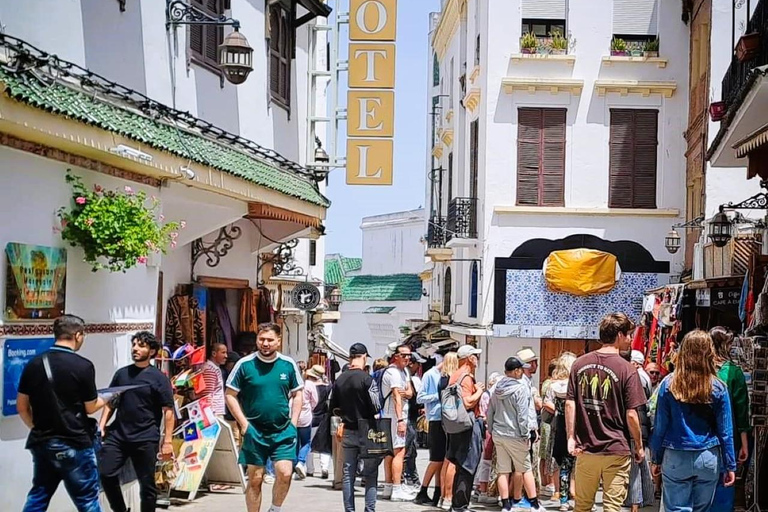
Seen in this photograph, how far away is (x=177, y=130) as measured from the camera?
44.6 ft

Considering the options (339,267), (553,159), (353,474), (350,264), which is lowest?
(353,474)

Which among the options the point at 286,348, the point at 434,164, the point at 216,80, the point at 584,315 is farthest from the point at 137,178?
the point at 434,164

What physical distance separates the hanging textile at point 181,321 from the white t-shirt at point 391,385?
2518 millimetres

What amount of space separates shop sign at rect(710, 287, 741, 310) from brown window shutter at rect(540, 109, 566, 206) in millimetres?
9564

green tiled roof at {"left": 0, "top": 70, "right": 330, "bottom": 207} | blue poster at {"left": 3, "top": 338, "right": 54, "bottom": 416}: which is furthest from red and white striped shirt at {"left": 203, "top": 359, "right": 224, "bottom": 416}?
blue poster at {"left": 3, "top": 338, "right": 54, "bottom": 416}

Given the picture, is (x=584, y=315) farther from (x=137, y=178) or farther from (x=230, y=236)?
(x=137, y=178)

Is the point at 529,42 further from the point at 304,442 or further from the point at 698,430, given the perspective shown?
the point at 698,430

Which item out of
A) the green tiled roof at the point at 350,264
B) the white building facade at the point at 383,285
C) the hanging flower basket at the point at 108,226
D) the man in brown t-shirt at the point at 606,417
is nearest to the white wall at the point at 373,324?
the white building facade at the point at 383,285

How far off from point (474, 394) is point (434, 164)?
3235 centimetres

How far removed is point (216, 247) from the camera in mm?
16906

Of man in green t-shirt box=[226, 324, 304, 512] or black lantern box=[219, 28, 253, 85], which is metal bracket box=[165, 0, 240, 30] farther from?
man in green t-shirt box=[226, 324, 304, 512]

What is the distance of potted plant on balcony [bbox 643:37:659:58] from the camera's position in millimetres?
28266

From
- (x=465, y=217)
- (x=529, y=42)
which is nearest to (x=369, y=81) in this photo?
(x=529, y=42)

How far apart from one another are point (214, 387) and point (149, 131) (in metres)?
3.89
